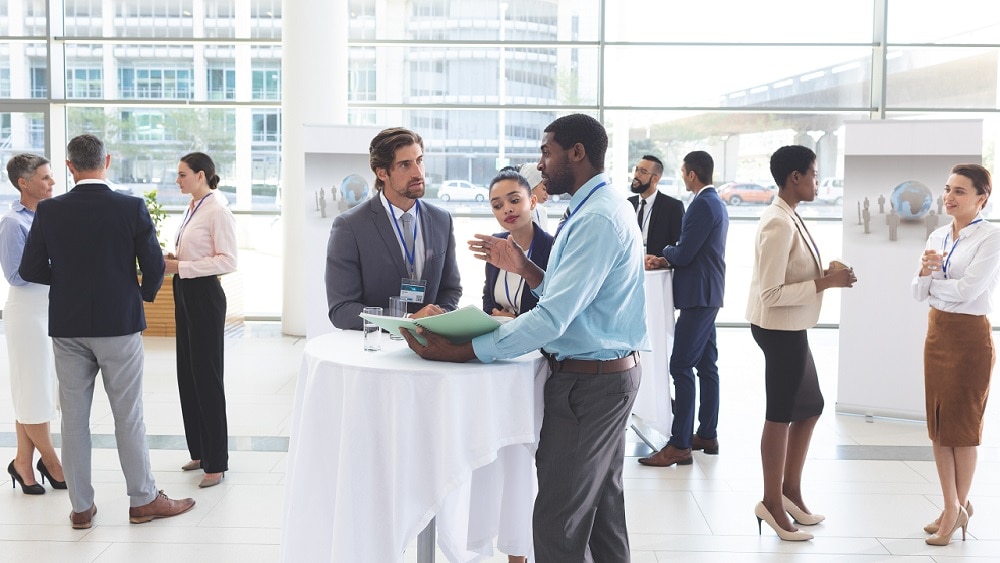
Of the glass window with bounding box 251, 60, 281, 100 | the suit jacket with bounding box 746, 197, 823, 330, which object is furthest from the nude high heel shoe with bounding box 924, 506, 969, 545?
the glass window with bounding box 251, 60, 281, 100

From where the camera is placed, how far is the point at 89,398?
410 cm

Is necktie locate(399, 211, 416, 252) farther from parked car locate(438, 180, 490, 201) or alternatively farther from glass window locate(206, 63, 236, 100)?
glass window locate(206, 63, 236, 100)

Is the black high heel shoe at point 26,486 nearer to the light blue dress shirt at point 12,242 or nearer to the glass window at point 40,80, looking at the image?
the light blue dress shirt at point 12,242

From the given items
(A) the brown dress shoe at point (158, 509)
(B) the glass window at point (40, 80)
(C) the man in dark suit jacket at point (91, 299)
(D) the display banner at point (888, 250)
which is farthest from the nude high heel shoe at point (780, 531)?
(B) the glass window at point (40, 80)

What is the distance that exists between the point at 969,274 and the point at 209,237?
370 cm

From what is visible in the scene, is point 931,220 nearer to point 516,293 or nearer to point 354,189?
point 516,293

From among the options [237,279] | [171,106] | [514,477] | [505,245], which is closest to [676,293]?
[514,477]

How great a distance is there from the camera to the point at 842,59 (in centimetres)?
1013

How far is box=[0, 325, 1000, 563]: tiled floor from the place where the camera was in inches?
154

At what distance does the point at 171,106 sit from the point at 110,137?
32.1 inches

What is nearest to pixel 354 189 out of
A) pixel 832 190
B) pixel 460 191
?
pixel 460 191

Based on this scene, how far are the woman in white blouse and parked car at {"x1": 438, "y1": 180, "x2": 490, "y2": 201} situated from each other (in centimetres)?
560

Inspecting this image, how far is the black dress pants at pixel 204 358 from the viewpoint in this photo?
4.73 metres

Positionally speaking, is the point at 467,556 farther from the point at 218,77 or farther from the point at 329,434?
the point at 218,77
